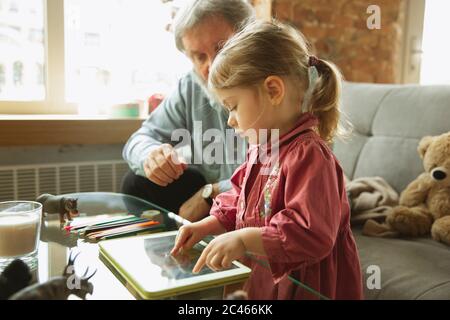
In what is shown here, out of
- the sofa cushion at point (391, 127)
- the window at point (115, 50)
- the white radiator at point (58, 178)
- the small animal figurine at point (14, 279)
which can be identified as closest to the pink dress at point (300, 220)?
the small animal figurine at point (14, 279)

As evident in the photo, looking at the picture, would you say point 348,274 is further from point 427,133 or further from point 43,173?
point 43,173

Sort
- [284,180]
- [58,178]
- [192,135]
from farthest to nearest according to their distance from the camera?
[58,178]
[192,135]
[284,180]

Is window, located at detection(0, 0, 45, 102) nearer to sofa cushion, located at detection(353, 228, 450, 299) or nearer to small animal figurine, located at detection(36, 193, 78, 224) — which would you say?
small animal figurine, located at detection(36, 193, 78, 224)

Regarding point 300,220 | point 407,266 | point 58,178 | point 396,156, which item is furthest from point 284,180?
point 58,178

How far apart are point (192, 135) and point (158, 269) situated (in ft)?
3.01

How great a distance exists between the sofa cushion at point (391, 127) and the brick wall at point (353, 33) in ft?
1.89

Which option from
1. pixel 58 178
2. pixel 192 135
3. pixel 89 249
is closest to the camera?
pixel 89 249

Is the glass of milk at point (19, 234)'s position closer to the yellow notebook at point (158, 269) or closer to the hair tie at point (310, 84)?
the yellow notebook at point (158, 269)

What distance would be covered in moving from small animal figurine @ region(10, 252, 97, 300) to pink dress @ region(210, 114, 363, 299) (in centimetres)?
26

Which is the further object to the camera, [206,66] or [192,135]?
[192,135]

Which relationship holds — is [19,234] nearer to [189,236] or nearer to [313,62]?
[189,236]

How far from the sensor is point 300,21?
2408 millimetres

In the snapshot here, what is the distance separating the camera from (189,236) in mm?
931

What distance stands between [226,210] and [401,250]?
0.58 meters
